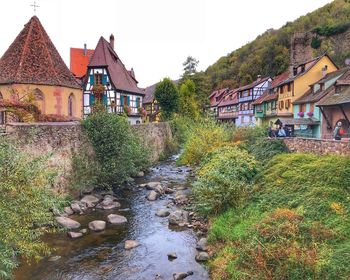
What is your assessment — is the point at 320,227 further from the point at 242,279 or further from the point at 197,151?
the point at 197,151

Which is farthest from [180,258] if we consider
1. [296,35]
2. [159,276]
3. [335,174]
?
[296,35]

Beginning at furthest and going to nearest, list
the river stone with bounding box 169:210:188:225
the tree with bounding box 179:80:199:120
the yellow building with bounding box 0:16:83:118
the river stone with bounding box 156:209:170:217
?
the tree with bounding box 179:80:199:120 → the yellow building with bounding box 0:16:83:118 → the river stone with bounding box 156:209:170:217 → the river stone with bounding box 169:210:188:225

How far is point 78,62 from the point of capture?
133 ft

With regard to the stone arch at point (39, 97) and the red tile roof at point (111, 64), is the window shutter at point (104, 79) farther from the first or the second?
the stone arch at point (39, 97)

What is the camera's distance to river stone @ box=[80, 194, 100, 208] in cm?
1716

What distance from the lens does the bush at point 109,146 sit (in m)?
19.9

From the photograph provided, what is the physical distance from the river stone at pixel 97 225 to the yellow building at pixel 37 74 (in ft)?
45.7

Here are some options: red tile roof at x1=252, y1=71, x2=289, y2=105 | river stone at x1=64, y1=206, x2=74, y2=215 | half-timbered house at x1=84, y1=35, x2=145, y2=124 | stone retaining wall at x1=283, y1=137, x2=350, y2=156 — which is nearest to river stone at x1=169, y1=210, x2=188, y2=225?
river stone at x1=64, y1=206, x2=74, y2=215

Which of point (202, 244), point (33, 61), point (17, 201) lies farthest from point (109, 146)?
point (17, 201)

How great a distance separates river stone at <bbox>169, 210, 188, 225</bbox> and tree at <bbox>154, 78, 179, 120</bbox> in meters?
29.8

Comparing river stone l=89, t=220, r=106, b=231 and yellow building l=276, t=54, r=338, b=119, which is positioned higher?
yellow building l=276, t=54, r=338, b=119

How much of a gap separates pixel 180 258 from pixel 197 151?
15.8 meters

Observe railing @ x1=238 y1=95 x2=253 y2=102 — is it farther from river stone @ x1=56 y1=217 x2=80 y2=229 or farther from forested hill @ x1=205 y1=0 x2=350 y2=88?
river stone @ x1=56 y1=217 x2=80 y2=229

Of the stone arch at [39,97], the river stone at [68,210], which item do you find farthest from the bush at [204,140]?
the stone arch at [39,97]
